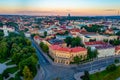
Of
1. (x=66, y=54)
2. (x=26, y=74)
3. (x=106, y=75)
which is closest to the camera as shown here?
(x=26, y=74)

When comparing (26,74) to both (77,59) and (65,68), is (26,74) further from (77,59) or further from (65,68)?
(77,59)

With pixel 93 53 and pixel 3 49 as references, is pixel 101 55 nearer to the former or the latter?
pixel 93 53

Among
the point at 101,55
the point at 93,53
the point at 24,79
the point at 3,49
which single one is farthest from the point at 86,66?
the point at 3,49

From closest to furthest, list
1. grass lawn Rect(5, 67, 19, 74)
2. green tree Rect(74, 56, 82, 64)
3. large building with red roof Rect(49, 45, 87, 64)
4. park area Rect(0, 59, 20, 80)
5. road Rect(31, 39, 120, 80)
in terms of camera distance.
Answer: park area Rect(0, 59, 20, 80) → road Rect(31, 39, 120, 80) → grass lawn Rect(5, 67, 19, 74) → green tree Rect(74, 56, 82, 64) → large building with red roof Rect(49, 45, 87, 64)

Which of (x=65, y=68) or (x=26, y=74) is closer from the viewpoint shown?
(x=26, y=74)

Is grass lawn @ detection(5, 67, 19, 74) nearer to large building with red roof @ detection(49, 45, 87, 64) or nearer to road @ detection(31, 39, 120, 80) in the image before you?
road @ detection(31, 39, 120, 80)

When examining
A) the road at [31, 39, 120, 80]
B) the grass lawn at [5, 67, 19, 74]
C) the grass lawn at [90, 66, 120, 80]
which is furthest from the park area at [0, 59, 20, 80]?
the grass lawn at [90, 66, 120, 80]

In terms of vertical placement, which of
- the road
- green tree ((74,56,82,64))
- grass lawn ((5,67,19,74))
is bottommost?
the road

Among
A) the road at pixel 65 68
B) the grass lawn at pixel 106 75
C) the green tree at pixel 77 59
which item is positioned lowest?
the road at pixel 65 68

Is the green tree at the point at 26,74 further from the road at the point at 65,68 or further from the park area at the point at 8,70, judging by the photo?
the road at the point at 65,68

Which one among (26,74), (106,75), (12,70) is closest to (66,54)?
(12,70)

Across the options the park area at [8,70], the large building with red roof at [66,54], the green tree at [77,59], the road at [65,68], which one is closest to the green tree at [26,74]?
the park area at [8,70]
